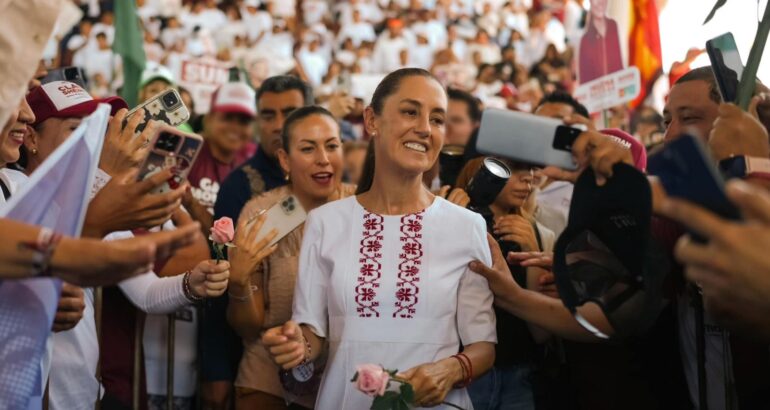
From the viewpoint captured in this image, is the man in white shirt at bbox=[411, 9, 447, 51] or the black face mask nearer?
the black face mask

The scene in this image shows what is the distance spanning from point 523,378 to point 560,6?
17075 mm

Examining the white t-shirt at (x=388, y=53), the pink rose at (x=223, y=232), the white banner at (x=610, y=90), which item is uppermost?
the white t-shirt at (x=388, y=53)

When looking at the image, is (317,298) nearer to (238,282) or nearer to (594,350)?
(238,282)

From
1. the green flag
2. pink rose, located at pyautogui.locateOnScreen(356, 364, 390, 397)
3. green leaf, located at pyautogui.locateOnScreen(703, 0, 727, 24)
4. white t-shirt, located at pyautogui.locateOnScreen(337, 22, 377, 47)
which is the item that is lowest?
pink rose, located at pyautogui.locateOnScreen(356, 364, 390, 397)

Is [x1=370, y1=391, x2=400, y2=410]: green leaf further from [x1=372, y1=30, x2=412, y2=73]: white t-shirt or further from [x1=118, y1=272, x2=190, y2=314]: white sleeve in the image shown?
[x1=372, y1=30, x2=412, y2=73]: white t-shirt

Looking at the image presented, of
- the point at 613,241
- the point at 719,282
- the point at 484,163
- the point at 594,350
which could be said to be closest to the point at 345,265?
the point at 484,163

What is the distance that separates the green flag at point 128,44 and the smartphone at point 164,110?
368 centimetres

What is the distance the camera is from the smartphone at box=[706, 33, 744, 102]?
298cm

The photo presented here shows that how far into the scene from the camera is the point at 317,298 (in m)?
3.33

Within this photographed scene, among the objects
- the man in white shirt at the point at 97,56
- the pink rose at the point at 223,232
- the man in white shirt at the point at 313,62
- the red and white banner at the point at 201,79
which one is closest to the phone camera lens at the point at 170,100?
the pink rose at the point at 223,232

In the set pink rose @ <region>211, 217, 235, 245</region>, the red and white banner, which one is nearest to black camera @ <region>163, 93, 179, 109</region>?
pink rose @ <region>211, 217, 235, 245</region>

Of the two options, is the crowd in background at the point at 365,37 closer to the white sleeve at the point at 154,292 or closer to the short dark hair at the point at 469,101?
the short dark hair at the point at 469,101

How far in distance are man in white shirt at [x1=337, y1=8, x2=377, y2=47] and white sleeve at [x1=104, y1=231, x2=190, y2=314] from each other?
49.6 ft

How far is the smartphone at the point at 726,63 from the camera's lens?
2977 mm
